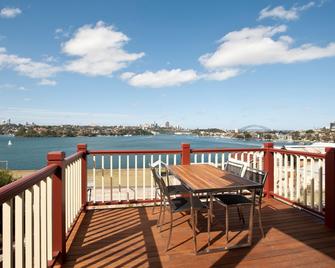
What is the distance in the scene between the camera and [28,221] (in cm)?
176

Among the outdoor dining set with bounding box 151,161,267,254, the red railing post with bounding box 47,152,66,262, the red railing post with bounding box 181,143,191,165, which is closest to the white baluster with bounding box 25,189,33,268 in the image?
the red railing post with bounding box 47,152,66,262

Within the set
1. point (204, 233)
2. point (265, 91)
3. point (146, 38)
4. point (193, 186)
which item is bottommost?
point (204, 233)

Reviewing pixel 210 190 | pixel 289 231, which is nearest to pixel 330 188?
pixel 289 231

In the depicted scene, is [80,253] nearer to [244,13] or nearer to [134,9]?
[134,9]

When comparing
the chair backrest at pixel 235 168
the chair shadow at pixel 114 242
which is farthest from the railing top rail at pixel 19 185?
the chair backrest at pixel 235 168

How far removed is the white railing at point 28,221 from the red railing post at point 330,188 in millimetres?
3325

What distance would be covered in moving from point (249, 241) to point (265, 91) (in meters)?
24.9

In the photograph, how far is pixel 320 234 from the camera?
130 inches

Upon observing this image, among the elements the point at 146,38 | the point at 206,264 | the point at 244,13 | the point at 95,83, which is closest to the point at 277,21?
the point at 244,13

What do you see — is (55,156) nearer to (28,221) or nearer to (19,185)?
(28,221)

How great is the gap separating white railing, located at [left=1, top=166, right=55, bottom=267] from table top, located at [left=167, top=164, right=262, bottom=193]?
1.42m

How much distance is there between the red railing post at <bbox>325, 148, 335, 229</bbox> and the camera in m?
3.40

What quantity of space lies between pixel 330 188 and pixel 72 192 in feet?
11.2

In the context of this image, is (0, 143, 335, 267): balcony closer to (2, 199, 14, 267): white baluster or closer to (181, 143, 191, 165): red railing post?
(2, 199, 14, 267): white baluster
